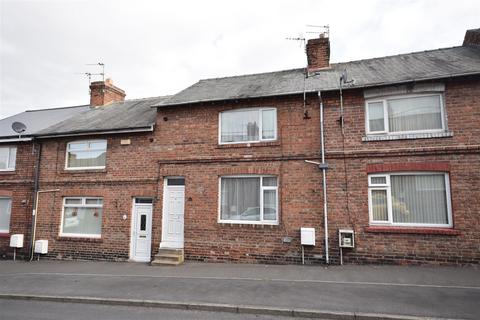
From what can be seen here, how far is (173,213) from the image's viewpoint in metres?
11.0

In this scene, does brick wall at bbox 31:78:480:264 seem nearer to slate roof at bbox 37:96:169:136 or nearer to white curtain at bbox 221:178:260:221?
white curtain at bbox 221:178:260:221

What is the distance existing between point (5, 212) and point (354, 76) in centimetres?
1494

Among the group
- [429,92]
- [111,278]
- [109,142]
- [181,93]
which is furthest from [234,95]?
[111,278]

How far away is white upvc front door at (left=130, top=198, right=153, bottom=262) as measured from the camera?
36.8 feet

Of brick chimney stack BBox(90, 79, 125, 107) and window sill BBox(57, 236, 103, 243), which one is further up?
brick chimney stack BBox(90, 79, 125, 107)

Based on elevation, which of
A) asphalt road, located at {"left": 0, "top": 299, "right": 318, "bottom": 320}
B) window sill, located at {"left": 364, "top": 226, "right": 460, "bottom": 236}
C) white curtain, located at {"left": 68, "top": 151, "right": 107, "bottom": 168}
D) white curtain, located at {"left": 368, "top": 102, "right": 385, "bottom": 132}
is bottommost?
asphalt road, located at {"left": 0, "top": 299, "right": 318, "bottom": 320}

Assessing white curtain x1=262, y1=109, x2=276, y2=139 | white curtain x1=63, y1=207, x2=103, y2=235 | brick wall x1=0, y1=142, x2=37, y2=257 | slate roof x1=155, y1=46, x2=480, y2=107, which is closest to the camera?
slate roof x1=155, y1=46, x2=480, y2=107

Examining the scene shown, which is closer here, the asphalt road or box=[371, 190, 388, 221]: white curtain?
the asphalt road

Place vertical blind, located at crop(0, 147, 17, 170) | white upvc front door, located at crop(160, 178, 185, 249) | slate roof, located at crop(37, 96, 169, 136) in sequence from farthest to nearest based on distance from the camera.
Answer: vertical blind, located at crop(0, 147, 17, 170)
slate roof, located at crop(37, 96, 169, 136)
white upvc front door, located at crop(160, 178, 185, 249)

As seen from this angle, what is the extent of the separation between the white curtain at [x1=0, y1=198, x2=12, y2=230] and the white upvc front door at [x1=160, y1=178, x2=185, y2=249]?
7.39m

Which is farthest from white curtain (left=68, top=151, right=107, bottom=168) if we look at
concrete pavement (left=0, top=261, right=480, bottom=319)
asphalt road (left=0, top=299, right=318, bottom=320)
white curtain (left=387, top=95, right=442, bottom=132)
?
white curtain (left=387, top=95, right=442, bottom=132)

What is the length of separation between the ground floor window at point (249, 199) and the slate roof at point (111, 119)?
375 cm

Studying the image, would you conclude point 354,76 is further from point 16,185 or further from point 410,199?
point 16,185

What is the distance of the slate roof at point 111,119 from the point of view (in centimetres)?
1201
